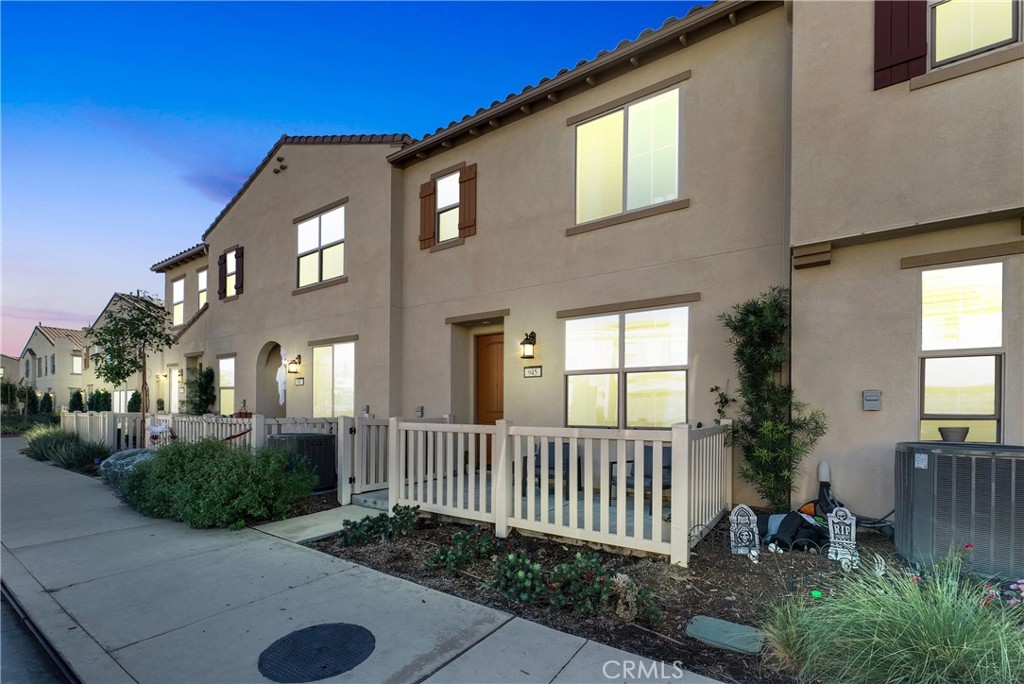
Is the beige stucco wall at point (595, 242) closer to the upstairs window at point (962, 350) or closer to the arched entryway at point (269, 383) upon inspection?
the upstairs window at point (962, 350)

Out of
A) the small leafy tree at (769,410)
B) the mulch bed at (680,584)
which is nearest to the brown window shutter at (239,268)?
the mulch bed at (680,584)

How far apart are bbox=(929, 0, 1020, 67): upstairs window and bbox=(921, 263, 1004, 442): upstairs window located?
198 cm

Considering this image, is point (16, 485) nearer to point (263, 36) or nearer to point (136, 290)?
point (136, 290)

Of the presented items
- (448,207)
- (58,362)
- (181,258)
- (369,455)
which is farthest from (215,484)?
(58,362)

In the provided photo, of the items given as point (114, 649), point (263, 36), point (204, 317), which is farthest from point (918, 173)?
point (204, 317)

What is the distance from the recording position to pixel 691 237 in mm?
6230

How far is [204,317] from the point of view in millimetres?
14305

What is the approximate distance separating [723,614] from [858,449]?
2.76m

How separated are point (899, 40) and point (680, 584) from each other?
5385 millimetres

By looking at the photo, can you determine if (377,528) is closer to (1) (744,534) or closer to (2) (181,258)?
(1) (744,534)

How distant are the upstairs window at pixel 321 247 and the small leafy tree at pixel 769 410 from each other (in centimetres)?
798

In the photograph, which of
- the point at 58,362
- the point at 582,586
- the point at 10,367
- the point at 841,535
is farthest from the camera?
the point at 10,367

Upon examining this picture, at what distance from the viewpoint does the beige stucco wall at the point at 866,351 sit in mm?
4754

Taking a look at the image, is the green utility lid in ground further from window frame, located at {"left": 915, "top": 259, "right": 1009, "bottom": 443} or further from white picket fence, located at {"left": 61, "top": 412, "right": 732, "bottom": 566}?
window frame, located at {"left": 915, "top": 259, "right": 1009, "bottom": 443}
